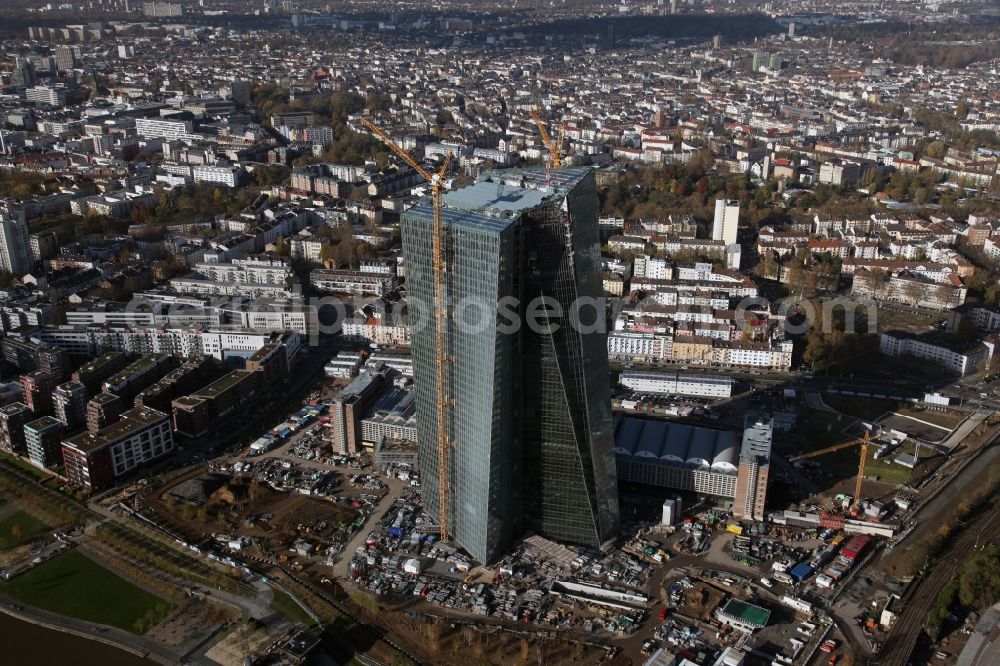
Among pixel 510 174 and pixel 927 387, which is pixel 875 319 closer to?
pixel 927 387

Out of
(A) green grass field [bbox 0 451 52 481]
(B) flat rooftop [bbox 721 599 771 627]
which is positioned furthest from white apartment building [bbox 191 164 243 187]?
(B) flat rooftop [bbox 721 599 771 627]

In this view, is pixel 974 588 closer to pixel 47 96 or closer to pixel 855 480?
pixel 855 480

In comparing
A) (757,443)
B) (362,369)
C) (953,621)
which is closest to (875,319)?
(757,443)

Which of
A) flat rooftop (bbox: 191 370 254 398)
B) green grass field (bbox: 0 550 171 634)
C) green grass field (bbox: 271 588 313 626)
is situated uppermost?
flat rooftop (bbox: 191 370 254 398)

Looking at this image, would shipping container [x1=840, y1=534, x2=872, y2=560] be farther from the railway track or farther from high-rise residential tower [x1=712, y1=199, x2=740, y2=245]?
high-rise residential tower [x1=712, y1=199, x2=740, y2=245]

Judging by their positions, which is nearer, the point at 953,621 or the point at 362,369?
the point at 953,621

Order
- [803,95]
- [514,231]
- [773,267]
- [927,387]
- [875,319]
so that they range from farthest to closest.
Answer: [803,95]
[773,267]
[875,319]
[927,387]
[514,231]

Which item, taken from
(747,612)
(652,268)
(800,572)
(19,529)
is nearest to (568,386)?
(747,612)
